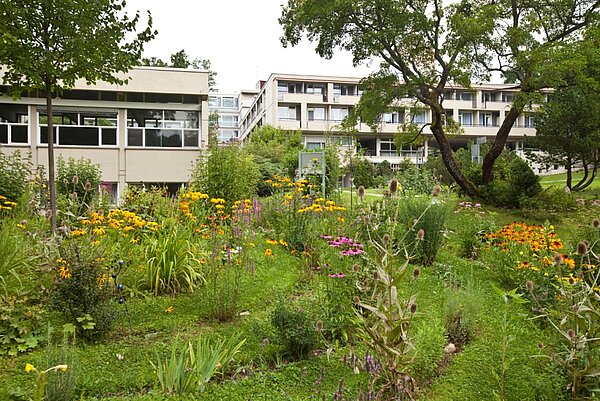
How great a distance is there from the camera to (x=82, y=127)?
56.4ft

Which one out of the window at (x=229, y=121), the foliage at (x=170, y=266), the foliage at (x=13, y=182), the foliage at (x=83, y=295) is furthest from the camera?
the window at (x=229, y=121)

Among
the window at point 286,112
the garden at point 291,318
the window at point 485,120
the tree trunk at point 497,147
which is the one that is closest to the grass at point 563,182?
the tree trunk at point 497,147

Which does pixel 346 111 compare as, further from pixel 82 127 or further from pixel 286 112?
pixel 82 127

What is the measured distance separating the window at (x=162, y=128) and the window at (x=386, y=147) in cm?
2825

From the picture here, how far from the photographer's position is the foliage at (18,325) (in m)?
3.36

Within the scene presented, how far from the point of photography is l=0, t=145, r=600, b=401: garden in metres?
2.67

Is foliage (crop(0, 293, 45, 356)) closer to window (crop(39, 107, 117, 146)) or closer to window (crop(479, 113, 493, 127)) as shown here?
window (crop(39, 107, 117, 146))

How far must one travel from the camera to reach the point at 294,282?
521 cm

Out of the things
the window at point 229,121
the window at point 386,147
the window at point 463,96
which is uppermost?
the window at point 229,121

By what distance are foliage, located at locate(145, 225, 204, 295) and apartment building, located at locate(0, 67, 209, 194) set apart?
40.8 feet

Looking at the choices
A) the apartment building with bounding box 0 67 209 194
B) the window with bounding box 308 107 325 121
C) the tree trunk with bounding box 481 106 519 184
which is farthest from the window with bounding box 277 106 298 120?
the tree trunk with bounding box 481 106 519 184

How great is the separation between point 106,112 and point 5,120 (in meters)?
3.54

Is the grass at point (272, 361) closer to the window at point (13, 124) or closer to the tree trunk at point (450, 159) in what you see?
the tree trunk at point (450, 159)

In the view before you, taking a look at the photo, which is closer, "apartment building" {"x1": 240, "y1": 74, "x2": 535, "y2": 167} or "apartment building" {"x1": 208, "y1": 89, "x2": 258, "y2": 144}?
"apartment building" {"x1": 240, "y1": 74, "x2": 535, "y2": 167}
